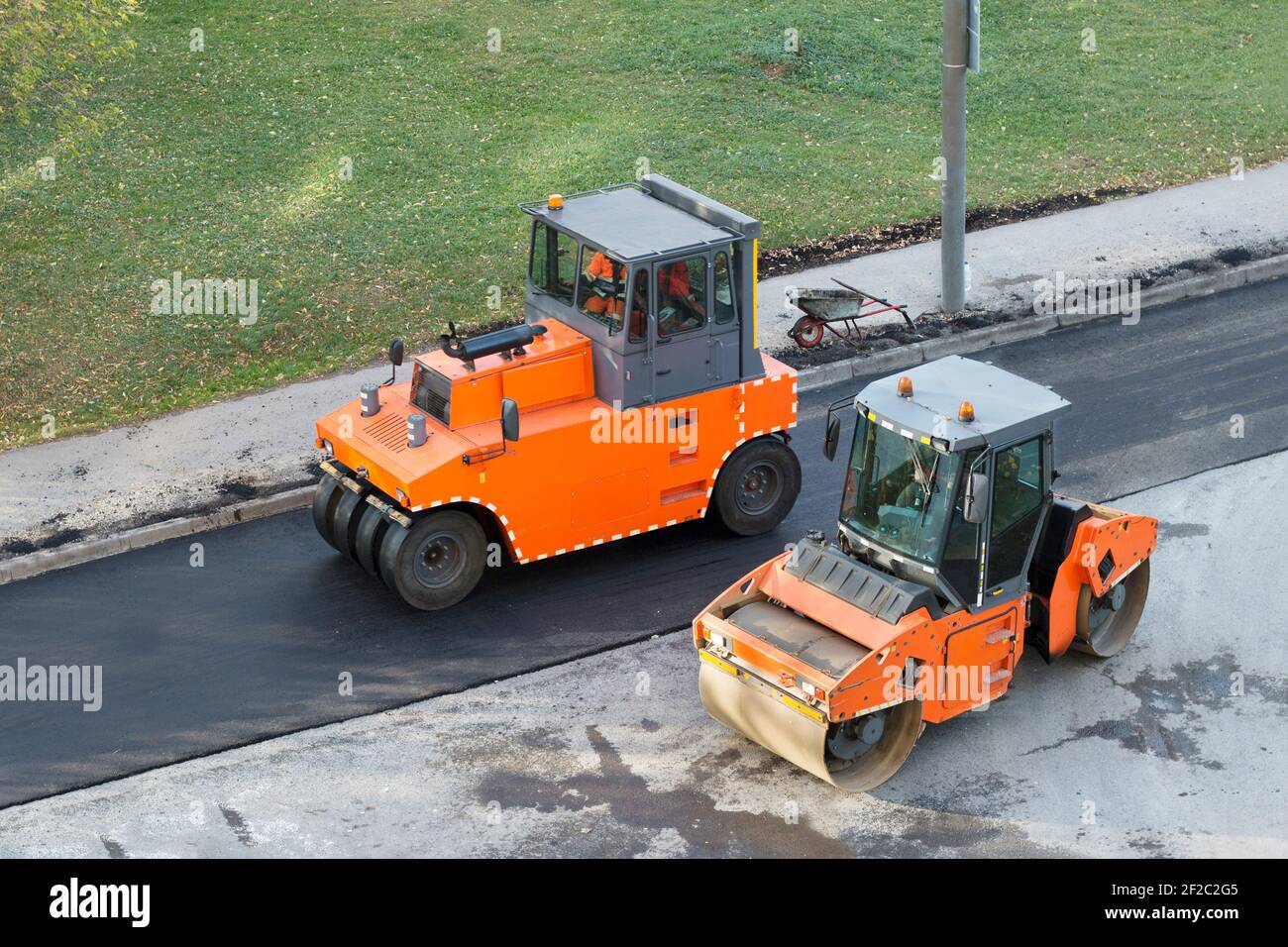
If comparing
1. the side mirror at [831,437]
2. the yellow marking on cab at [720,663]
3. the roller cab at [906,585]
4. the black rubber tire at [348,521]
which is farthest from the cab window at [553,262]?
the yellow marking on cab at [720,663]

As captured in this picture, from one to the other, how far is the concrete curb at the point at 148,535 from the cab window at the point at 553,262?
3.10m

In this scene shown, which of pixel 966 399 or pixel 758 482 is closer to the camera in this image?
pixel 966 399

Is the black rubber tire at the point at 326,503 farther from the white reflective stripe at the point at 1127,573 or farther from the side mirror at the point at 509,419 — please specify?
the white reflective stripe at the point at 1127,573

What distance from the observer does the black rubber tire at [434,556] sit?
1370 cm

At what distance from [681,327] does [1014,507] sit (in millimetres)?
3551

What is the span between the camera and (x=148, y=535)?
15.3 metres

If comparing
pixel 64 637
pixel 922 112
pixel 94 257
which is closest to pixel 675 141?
pixel 922 112

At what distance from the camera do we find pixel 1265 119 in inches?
973

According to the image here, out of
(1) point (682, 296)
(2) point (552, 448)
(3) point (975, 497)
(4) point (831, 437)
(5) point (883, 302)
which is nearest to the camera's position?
(3) point (975, 497)

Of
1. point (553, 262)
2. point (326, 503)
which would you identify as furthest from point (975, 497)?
point (326, 503)

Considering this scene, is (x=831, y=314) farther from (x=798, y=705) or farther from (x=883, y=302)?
(x=798, y=705)

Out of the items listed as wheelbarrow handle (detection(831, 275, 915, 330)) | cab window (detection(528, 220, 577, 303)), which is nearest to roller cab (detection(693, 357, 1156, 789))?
cab window (detection(528, 220, 577, 303))

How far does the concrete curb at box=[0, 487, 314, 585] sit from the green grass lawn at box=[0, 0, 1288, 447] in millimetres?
2609

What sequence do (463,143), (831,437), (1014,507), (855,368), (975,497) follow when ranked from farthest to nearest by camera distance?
(463,143), (855,368), (831,437), (1014,507), (975,497)
